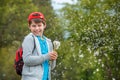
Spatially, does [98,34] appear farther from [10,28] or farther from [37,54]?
[10,28]

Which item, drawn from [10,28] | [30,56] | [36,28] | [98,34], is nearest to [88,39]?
[98,34]

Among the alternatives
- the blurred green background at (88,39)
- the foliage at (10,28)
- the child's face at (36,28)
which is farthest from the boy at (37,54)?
the foliage at (10,28)

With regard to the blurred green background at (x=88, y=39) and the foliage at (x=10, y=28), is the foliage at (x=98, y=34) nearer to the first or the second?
the blurred green background at (x=88, y=39)

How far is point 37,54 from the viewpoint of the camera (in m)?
4.12

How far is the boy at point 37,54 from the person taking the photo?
159 inches

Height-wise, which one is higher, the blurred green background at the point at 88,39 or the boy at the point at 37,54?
the boy at the point at 37,54

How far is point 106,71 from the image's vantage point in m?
12.6

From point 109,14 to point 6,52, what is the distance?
Result: 13.1 metres

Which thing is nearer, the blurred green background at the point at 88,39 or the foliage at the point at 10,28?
the blurred green background at the point at 88,39

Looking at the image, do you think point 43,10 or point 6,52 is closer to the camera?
point 6,52

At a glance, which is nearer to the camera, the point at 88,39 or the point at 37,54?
the point at 37,54

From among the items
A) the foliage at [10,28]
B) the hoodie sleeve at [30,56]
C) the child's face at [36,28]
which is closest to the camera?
the hoodie sleeve at [30,56]

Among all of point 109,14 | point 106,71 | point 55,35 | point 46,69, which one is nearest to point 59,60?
point 55,35

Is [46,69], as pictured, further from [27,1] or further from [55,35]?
[27,1]
